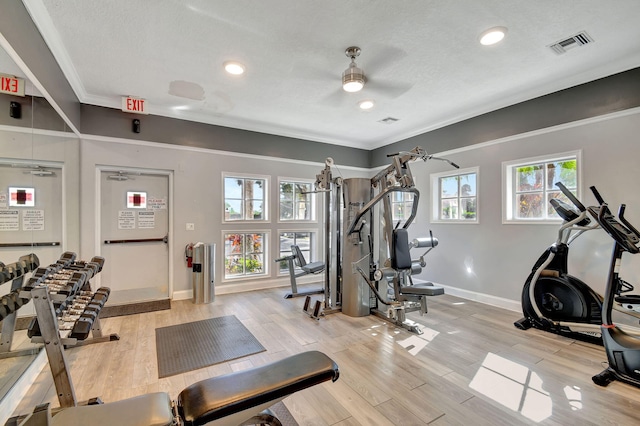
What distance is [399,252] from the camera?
134 inches

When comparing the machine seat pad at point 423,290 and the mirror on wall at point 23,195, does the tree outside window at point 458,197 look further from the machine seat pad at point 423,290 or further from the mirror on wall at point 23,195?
the mirror on wall at point 23,195

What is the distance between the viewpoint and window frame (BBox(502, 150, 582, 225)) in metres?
3.32

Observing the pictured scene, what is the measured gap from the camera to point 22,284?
224 centimetres

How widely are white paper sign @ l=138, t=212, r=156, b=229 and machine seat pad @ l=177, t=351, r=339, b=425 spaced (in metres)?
3.81

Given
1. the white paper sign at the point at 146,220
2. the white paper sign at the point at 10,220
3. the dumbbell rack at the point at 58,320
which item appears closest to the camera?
the dumbbell rack at the point at 58,320

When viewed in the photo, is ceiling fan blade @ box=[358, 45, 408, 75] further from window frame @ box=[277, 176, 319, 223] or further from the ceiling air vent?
window frame @ box=[277, 176, 319, 223]

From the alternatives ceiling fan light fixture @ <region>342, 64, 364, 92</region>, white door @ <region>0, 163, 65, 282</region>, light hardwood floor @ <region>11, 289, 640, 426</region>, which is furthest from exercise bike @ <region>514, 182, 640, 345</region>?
white door @ <region>0, 163, 65, 282</region>

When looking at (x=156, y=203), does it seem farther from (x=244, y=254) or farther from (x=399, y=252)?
(x=399, y=252)

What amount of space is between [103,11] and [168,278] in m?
3.46

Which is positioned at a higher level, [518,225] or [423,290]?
[518,225]

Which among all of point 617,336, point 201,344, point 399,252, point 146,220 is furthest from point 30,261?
point 617,336

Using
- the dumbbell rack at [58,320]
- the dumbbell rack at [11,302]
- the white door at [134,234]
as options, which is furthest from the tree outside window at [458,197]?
the dumbbell rack at [11,302]

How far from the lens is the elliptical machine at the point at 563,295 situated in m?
2.83

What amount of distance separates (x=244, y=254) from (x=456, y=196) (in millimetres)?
3810
